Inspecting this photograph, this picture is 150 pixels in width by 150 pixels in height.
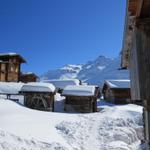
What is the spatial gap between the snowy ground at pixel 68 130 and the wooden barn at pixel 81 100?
6368 millimetres

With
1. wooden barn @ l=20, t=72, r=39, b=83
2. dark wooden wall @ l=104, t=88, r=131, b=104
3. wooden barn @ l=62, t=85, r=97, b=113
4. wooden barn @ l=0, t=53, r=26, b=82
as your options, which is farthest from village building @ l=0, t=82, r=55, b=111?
wooden barn @ l=20, t=72, r=39, b=83

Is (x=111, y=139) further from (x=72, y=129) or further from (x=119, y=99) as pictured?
(x=119, y=99)

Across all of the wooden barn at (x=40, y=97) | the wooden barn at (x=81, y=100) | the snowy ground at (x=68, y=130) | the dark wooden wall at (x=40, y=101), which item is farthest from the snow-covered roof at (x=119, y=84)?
the snowy ground at (x=68, y=130)

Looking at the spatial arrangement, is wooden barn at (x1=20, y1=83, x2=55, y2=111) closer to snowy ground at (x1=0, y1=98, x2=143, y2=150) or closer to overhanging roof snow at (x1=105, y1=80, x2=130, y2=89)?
snowy ground at (x1=0, y1=98, x2=143, y2=150)

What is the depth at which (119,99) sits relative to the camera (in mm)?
43656

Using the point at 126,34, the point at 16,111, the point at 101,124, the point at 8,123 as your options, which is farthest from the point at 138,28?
the point at 16,111

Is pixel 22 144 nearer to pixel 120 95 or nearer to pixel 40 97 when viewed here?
pixel 40 97

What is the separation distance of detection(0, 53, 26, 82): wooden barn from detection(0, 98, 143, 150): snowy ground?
21.1 metres

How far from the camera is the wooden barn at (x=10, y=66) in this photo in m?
Answer: 48.6

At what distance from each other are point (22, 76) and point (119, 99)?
21736 mm

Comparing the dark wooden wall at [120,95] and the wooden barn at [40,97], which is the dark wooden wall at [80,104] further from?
the dark wooden wall at [120,95]

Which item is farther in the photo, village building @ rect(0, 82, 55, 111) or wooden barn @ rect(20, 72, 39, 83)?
wooden barn @ rect(20, 72, 39, 83)

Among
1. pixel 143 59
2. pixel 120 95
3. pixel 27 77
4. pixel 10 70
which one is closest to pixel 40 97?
pixel 120 95

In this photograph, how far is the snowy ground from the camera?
17391 mm
